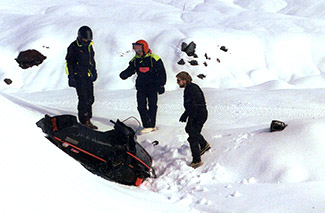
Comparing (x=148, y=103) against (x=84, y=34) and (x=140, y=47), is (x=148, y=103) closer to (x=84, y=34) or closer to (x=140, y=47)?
(x=140, y=47)

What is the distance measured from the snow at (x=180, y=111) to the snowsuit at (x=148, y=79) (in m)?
0.42

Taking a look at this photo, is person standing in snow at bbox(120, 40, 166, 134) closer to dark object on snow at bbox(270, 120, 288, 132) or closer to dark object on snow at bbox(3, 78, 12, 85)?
dark object on snow at bbox(270, 120, 288, 132)

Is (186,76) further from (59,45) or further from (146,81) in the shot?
(59,45)

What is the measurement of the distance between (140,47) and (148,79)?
63 centimetres

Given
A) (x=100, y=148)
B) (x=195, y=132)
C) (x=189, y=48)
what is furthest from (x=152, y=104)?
(x=189, y=48)

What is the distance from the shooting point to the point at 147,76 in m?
6.49

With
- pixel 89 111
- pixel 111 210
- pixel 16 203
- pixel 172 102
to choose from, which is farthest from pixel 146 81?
pixel 16 203

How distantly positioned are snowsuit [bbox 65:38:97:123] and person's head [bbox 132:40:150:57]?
2.78 ft

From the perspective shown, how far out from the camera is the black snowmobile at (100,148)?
4.58 metres

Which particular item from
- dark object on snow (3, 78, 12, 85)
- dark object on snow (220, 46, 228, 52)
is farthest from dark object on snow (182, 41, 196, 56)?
dark object on snow (3, 78, 12, 85)

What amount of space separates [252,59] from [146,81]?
11.1 meters

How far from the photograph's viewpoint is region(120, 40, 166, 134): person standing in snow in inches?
250

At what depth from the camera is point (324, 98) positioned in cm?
916

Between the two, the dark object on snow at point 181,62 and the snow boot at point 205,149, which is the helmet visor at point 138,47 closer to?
the snow boot at point 205,149
